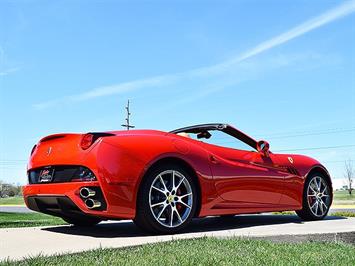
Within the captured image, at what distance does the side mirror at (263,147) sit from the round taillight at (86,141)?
2.59 metres

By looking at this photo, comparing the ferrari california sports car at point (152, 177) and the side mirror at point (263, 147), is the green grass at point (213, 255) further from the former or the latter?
the side mirror at point (263, 147)

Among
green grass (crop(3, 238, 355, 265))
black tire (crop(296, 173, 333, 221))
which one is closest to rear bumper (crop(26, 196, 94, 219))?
green grass (crop(3, 238, 355, 265))

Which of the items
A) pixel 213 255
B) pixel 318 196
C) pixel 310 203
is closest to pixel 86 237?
pixel 213 255

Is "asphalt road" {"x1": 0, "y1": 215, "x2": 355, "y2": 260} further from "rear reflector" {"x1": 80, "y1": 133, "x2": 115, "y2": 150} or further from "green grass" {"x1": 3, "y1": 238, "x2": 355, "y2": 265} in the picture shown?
"rear reflector" {"x1": 80, "y1": 133, "x2": 115, "y2": 150}

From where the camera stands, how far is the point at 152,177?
A: 4625mm

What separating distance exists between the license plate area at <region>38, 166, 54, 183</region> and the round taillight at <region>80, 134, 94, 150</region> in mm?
522

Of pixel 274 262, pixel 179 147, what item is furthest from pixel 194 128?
pixel 274 262

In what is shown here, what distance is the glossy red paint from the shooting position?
174 inches

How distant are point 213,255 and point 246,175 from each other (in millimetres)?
2370

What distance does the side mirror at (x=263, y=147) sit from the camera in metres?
6.19

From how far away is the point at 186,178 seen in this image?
490 cm

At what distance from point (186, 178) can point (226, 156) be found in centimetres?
86

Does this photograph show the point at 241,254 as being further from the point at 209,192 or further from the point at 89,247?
the point at 209,192

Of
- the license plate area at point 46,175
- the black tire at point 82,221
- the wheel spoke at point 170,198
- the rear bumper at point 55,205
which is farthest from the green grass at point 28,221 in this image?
the wheel spoke at point 170,198
